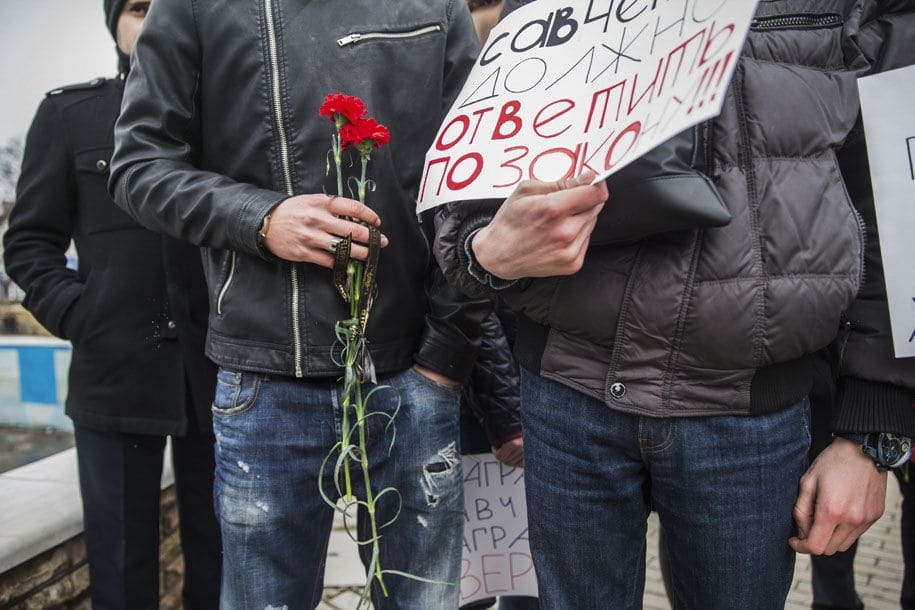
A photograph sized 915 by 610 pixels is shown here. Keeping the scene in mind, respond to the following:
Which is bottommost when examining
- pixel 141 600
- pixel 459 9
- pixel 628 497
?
pixel 141 600

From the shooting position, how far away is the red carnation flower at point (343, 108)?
1226 millimetres

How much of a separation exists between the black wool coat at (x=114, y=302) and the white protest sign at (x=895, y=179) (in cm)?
162

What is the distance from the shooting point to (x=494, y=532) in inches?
79.3

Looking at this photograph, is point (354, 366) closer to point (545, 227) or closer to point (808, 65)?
point (545, 227)

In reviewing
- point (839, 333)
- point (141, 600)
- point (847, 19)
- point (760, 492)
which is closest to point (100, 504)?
point (141, 600)

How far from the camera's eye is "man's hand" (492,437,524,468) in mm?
1812

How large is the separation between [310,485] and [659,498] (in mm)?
640

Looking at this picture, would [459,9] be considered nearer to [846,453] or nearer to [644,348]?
[644,348]

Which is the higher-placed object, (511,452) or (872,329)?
(872,329)

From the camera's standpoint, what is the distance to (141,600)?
2.12m

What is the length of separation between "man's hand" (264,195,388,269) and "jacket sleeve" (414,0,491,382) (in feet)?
0.74

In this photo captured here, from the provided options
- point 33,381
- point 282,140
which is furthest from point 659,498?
point 33,381

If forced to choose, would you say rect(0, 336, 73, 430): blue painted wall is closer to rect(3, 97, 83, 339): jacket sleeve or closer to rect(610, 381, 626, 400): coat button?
rect(3, 97, 83, 339): jacket sleeve

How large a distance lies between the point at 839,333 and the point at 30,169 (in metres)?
2.05
